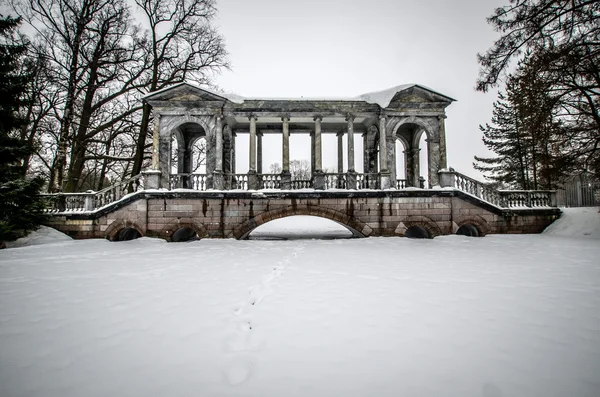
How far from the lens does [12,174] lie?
32.7 ft

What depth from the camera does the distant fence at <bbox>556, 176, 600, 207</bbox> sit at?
19.0 metres

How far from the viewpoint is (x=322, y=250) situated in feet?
27.6

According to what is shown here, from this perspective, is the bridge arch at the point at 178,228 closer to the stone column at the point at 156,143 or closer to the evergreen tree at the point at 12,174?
the stone column at the point at 156,143

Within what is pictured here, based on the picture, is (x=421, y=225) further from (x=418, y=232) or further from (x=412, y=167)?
(x=412, y=167)

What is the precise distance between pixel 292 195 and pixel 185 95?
6.86 m

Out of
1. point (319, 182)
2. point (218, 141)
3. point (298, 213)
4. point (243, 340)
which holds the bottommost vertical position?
point (243, 340)

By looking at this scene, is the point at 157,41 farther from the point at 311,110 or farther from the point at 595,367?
the point at 595,367

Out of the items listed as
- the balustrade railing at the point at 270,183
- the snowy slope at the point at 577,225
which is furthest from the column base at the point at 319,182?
the snowy slope at the point at 577,225

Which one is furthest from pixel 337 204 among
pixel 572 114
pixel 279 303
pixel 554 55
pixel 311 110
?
pixel 572 114

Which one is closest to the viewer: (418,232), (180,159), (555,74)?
(555,74)

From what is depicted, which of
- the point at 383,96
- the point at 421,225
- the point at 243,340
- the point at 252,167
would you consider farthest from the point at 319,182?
the point at 243,340

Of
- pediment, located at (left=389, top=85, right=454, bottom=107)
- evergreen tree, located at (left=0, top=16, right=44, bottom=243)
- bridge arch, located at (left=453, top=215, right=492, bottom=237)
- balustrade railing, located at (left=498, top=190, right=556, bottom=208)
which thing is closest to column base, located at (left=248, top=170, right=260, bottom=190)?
pediment, located at (left=389, top=85, right=454, bottom=107)

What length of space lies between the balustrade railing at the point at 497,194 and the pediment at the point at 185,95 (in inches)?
445

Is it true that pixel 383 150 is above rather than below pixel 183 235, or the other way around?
above
